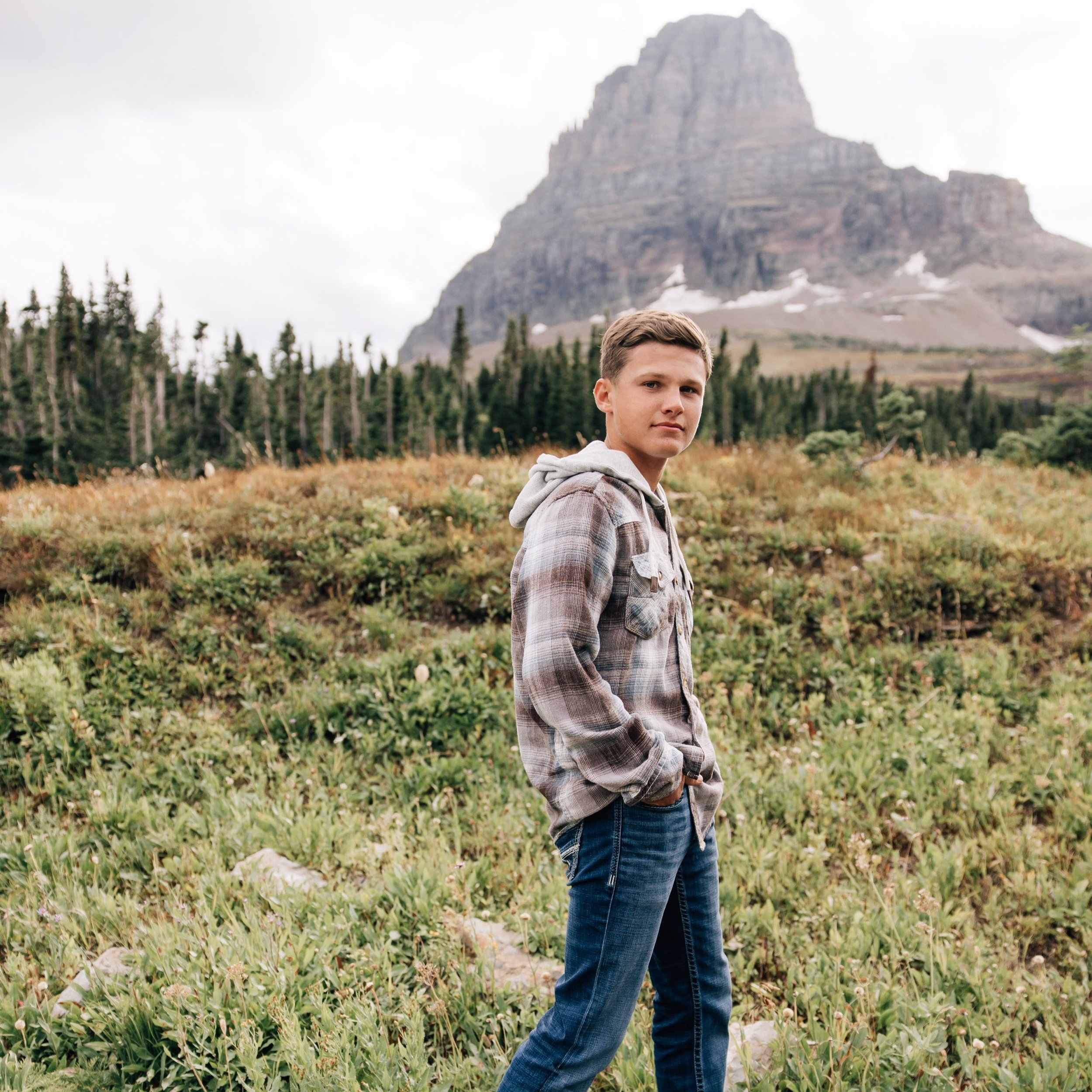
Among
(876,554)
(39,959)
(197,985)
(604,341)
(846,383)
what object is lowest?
(39,959)

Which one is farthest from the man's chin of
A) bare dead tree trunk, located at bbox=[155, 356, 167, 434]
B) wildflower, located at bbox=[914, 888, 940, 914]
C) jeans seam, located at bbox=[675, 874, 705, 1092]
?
bare dead tree trunk, located at bbox=[155, 356, 167, 434]

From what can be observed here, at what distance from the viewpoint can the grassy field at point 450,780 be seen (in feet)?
9.56

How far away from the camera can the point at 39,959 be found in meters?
3.39

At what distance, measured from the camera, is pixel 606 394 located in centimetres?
228

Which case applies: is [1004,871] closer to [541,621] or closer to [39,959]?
[541,621]

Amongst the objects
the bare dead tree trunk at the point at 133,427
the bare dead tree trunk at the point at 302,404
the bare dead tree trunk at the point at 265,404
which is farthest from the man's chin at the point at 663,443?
the bare dead tree trunk at the point at 302,404

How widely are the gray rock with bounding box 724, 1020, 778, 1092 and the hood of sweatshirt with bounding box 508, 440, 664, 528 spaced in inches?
91.3

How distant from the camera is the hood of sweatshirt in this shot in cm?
212

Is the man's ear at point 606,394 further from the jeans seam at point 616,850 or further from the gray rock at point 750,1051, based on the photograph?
the gray rock at point 750,1051

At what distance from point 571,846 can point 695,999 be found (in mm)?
767

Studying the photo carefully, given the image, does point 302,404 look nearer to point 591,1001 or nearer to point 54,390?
point 54,390

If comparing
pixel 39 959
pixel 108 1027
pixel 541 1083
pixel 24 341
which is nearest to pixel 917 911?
pixel 541 1083

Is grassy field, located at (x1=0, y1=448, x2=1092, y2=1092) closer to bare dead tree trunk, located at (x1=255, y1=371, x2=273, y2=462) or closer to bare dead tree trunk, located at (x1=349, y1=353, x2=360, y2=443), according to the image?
bare dead tree trunk, located at (x1=349, y1=353, x2=360, y2=443)

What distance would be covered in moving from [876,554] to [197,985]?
7.02m
